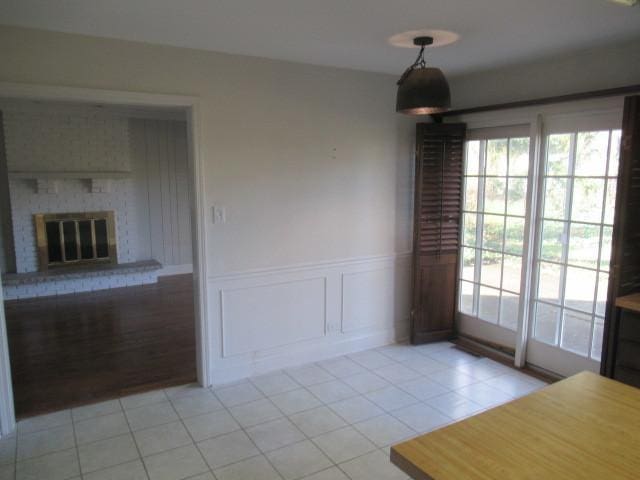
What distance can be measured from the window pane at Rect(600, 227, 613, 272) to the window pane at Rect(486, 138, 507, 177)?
3.19 ft

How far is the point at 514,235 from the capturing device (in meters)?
3.93

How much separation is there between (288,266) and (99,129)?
4.18 metres

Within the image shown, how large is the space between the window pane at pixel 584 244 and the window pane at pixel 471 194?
941 millimetres

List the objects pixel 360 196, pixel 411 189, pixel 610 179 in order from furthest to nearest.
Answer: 1. pixel 411 189
2. pixel 360 196
3. pixel 610 179

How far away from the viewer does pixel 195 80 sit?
3.29 metres

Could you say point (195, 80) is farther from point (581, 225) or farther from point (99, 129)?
point (99, 129)

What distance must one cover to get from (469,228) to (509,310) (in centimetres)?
81

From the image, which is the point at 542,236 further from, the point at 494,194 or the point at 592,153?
the point at 592,153

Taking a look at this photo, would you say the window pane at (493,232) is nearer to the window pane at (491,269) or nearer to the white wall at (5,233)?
the window pane at (491,269)

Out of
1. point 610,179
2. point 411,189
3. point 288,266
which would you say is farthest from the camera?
point 411,189

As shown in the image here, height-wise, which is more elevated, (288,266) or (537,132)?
(537,132)

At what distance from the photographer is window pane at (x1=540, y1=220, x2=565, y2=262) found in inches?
141

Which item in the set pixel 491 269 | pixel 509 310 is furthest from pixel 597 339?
pixel 491 269

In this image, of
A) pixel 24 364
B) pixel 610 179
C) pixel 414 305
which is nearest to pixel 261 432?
pixel 414 305
